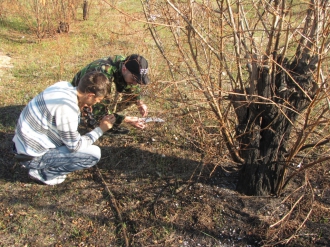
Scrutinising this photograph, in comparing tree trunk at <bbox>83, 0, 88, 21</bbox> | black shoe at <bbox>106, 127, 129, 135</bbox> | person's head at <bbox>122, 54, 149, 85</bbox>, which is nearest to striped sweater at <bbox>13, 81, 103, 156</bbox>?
person's head at <bbox>122, 54, 149, 85</bbox>

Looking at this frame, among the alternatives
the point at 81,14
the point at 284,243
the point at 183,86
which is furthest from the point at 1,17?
the point at 284,243

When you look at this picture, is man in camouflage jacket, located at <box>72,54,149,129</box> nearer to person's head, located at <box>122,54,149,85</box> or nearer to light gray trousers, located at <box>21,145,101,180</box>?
person's head, located at <box>122,54,149,85</box>

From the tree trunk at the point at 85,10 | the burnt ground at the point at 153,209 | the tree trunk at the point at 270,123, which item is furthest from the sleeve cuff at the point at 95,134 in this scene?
the tree trunk at the point at 85,10

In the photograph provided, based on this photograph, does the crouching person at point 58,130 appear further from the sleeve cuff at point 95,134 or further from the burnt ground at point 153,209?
the burnt ground at point 153,209

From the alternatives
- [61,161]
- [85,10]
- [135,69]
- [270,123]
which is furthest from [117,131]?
[85,10]

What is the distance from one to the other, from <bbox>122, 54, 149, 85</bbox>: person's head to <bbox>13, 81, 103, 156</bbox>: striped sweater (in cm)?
65

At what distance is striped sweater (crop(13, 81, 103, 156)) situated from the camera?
2217 millimetres

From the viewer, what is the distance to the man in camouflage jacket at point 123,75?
2.80 meters

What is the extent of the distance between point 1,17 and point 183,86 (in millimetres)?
4613

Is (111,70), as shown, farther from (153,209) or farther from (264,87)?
(264,87)

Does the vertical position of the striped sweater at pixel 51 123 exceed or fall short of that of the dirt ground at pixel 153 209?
it exceeds it

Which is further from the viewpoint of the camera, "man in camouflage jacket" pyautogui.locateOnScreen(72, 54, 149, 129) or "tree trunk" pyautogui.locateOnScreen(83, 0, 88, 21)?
"tree trunk" pyautogui.locateOnScreen(83, 0, 88, 21)

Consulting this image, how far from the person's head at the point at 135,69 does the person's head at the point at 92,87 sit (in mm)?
559

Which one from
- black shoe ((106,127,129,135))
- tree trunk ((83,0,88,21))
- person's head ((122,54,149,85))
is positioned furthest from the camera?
tree trunk ((83,0,88,21))
